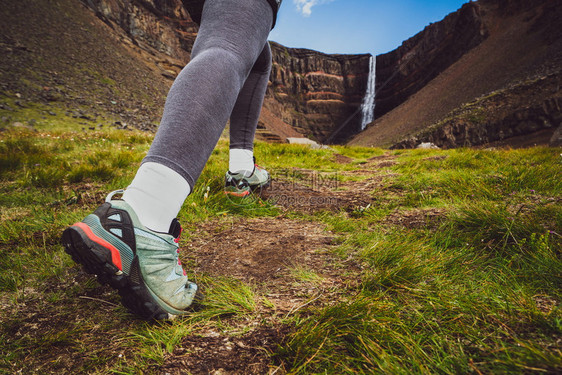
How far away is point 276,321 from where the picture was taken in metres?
0.84

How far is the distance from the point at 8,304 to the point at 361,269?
1428mm

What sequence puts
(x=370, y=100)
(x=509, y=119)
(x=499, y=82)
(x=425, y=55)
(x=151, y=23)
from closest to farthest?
1. (x=509, y=119)
2. (x=499, y=82)
3. (x=151, y=23)
4. (x=425, y=55)
5. (x=370, y=100)

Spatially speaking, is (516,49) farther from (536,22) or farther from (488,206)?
(488,206)

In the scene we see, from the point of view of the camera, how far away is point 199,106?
0.99m

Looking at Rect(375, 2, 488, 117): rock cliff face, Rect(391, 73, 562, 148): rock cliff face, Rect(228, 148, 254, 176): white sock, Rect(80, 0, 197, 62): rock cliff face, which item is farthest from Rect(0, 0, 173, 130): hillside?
Rect(375, 2, 488, 117): rock cliff face

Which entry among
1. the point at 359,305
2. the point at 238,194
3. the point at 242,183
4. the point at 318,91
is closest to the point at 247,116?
the point at 242,183

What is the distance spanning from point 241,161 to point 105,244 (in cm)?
153

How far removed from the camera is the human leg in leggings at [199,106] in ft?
3.01

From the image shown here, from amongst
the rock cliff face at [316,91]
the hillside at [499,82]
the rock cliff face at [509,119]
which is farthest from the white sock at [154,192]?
the rock cliff face at [316,91]

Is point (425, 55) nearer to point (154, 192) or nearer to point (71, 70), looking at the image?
point (71, 70)

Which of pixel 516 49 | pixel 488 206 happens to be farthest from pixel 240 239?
pixel 516 49

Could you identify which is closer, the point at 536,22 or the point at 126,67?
the point at 126,67

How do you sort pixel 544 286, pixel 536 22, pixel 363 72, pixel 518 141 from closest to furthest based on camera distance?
pixel 544 286 < pixel 518 141 < pixel 536 22 < pixel 363 72

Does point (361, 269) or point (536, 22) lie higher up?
point (536, 22)
